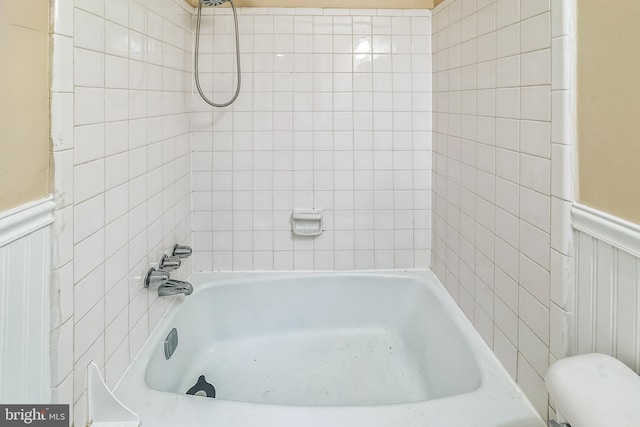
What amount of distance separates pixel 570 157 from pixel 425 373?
1137mm

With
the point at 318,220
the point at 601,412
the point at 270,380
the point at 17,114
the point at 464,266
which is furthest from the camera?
the point at 318,220

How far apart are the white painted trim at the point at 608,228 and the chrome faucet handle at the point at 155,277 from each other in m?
1.32

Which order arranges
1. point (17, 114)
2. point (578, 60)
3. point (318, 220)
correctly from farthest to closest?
point (318, 220), point (578, 60), point (17, 114)

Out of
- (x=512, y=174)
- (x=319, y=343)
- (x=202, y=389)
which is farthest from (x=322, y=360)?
(x=512, y=174)

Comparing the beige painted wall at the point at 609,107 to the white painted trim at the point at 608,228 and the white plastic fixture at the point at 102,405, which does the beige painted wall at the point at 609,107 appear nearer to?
the white painted trim at the point at 608,228

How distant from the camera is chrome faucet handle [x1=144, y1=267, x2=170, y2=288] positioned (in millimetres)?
1478

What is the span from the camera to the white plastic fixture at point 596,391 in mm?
655

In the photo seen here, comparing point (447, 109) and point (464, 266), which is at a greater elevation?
point (447, 109)

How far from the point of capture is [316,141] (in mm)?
2105

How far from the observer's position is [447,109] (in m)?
1.87

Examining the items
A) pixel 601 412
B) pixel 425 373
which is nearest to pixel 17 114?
pixel 601 412

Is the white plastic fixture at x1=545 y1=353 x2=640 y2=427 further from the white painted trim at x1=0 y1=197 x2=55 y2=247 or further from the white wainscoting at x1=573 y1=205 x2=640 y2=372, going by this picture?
the white painted trim at x1=0 y1=197 x2=55 y2=247

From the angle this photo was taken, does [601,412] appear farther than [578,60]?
No

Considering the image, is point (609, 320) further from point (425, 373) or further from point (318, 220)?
point (318, 220)
